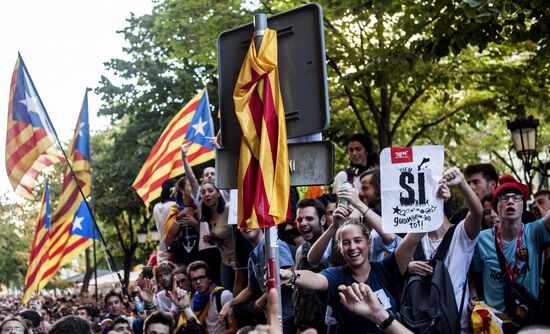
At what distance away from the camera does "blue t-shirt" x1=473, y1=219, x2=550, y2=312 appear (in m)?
6.00

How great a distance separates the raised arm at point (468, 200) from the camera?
5.77 m

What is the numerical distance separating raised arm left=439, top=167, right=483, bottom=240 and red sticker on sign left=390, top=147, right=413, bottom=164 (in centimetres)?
28

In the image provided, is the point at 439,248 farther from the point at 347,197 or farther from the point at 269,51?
the point at 269,51

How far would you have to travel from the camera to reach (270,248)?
196 inches

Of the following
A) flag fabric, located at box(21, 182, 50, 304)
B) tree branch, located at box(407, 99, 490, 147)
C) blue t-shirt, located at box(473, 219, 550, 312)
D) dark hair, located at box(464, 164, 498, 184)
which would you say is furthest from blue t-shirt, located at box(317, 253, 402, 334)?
tree branch, located at box(407, 99, 490, 147)

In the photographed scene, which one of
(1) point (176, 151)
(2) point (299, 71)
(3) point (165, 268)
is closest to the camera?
(2) point (299, 71)

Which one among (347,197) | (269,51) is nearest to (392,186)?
(347,197)

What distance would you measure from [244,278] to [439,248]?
2.50 meters

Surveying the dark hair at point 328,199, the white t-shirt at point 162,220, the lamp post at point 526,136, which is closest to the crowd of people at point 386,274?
the dark hair at point 328,199

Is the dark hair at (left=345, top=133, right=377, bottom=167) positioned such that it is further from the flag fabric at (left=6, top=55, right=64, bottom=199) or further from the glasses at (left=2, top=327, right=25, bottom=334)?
the flag fabric at (left=6, top=55, right=64, bottom=199)

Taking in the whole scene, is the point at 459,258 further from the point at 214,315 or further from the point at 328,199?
the point at 214,315

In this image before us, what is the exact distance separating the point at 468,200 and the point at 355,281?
962 millimetres

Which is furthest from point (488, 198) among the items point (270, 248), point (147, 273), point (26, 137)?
point (26, 137)

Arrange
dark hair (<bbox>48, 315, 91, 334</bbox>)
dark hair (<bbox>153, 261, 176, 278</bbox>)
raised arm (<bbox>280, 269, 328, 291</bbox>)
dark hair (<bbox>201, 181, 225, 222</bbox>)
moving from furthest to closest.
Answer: dark hair (<bbox>153, 261, 176, 278</bbox>) → dark hair (<bbox>201, 181, 225, 222</bbox>) → dark hair (<bbox>48, 315, 91, 334</bbox>) → raised arm (<bbox>280, 269, 328, 291</bbox>)
